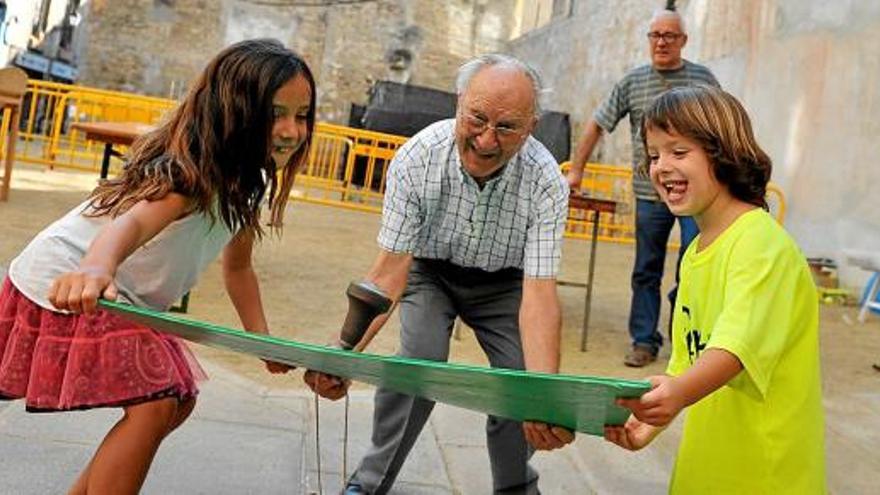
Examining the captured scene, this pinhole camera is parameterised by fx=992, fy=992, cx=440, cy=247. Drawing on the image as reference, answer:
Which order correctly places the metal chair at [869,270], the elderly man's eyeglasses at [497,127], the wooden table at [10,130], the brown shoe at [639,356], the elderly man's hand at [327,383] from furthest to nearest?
the wooden table at [10,130]
the metal chair at [869,270]
the brown shoe at [639,356]
the elderly man's eyeglasses at [497,127]
the elderly man's hand at [327,383]

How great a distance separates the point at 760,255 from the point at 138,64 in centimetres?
2537

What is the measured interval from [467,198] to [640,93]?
283 cm

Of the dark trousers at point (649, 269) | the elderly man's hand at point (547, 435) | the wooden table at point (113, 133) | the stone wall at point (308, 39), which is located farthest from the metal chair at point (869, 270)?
the stone wall at point (308, 39)

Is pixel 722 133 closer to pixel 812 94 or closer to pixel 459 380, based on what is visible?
pixel 459 380

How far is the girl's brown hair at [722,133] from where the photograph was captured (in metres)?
1.85

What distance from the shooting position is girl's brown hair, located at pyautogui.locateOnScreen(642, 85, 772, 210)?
72.7 inches

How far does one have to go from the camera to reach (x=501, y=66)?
244 centimetres

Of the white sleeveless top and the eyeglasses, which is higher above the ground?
the eyeglasses

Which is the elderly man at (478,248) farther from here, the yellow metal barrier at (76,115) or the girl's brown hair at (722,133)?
the yellow metal barrier at (76,115)

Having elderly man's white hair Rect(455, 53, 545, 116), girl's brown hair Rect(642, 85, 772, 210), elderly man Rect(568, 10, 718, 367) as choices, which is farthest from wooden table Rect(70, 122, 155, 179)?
girl's brown hair Rect(642, 85, 772, 210)

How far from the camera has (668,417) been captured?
1589 millimetres

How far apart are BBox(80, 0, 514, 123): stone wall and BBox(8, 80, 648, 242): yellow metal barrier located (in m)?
9.81

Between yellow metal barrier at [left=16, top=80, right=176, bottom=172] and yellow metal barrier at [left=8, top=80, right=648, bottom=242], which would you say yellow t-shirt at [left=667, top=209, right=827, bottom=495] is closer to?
yellow metal barrier at [left=8, top=80, right=648, bottom=242]

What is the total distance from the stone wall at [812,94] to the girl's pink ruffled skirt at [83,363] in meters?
7.57
